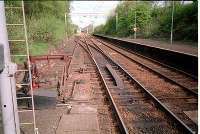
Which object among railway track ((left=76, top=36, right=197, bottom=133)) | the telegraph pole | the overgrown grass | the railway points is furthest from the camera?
the overgrown grass

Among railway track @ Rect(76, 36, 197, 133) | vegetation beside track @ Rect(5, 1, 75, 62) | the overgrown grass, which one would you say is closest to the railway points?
railway track @ Rect(76, 36, 197, 133)

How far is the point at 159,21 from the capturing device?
53.1m

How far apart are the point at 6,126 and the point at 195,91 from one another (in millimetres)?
7042

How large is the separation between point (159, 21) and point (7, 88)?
50.1m

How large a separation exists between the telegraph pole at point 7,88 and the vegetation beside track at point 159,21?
3354 centimetres

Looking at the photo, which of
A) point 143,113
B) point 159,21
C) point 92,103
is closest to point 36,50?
point 92,103

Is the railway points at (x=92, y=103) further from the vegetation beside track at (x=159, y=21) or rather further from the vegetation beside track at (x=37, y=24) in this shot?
the vegetation beside track at (x=159, y=21)

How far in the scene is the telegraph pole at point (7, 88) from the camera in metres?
4.38

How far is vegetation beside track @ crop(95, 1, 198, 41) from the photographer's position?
40.1 metres

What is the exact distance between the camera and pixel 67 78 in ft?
44.3

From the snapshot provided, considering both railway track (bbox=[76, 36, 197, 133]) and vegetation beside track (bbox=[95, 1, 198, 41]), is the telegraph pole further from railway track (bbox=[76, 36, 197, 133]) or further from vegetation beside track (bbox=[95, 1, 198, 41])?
vegetation beside track (bbox=[95, 1, 198, 41])

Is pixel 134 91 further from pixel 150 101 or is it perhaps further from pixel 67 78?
pixel 67 78

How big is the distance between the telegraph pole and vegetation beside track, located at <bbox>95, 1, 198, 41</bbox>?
3354 centimetres

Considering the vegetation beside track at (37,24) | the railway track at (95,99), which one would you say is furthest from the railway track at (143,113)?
the vegetation beside track at (37,24)
